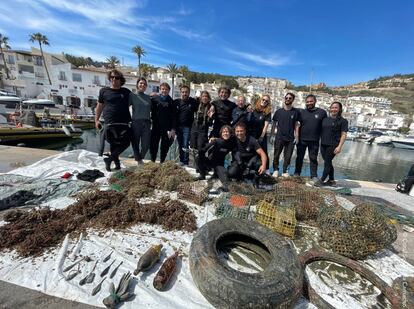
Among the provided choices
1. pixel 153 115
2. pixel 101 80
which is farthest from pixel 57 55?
pixel 153 115

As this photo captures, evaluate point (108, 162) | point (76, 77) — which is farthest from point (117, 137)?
point (76, 77)

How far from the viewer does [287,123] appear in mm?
5555

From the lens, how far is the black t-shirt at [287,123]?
5.51 meters

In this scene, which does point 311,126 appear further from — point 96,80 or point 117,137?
point 96,80

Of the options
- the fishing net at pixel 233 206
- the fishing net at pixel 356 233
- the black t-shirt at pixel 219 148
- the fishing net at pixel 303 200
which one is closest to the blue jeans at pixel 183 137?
the black t-shirt at pixel 219 148

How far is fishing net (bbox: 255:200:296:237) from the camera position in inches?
131

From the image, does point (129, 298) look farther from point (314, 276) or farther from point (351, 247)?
point (351, 247)

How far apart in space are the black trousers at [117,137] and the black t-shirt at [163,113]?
0.77m

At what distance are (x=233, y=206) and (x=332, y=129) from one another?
11.3 ft

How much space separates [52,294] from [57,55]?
204 feet

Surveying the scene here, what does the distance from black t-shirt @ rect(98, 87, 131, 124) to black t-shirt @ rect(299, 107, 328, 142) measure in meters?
4.56

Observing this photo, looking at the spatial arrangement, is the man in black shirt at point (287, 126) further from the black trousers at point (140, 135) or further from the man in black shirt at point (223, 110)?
the black trousers at point (140, 135)

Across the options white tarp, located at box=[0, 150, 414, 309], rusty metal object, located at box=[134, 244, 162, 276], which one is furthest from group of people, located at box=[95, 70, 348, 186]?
rusty metal object, located at box=[134, 244, 162, 276]

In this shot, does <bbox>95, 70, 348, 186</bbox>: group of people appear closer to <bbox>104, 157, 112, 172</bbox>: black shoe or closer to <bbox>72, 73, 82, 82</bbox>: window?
<bbox>104, 157, 112, 172</bbox>: black shoe
